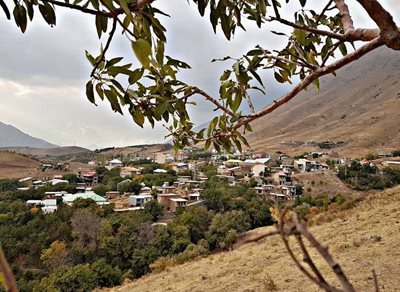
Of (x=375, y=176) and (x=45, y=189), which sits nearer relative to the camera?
(x=375, y=176)

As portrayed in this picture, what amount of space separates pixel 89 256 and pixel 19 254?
14.8 ft

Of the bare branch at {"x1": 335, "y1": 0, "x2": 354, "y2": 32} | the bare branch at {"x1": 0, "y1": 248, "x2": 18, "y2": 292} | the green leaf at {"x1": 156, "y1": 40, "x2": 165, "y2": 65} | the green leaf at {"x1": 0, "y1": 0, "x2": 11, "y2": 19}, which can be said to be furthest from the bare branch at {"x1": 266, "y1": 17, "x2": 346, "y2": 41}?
the bare branch at {"x1": 0, "y1": 248, "x2": 18, "y2": 292}

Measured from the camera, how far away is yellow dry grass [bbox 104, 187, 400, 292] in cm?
570

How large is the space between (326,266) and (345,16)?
560 centimetres

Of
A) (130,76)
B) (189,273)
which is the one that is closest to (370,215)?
(189,273)

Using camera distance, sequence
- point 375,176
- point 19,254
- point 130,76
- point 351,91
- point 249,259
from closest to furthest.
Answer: point 130,76 < point 249,259 < point 19,254 < point 375,176 < point 351,91

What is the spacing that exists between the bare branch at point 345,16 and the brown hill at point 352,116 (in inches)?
2316

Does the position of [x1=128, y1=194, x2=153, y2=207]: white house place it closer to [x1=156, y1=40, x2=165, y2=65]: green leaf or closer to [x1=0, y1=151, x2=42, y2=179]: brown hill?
[x1=0, y1=151, x2=42, y2=179]: brown hill

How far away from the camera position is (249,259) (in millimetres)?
9477

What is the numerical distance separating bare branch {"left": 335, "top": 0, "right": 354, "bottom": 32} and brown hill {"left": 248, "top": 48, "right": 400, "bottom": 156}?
193ft

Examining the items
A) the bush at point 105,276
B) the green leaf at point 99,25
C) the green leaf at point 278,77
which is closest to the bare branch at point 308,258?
the green leaf at point 99,25

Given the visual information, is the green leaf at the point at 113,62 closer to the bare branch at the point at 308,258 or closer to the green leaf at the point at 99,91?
the green leaf at the point at 99,91

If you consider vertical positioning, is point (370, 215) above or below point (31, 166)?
below

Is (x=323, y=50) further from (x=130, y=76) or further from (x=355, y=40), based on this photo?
(x=130, y=76)
